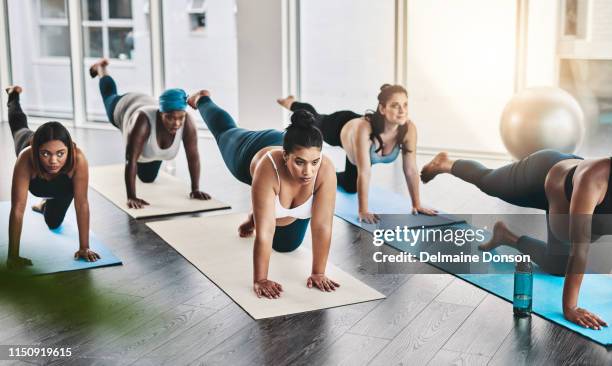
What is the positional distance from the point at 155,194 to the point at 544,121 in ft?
8.15

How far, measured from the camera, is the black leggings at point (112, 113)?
4.31m

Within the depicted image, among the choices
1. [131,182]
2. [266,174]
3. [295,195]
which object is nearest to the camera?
[266,174]

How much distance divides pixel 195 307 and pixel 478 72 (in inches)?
149

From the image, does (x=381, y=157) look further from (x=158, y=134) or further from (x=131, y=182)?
(x=131, y=182)

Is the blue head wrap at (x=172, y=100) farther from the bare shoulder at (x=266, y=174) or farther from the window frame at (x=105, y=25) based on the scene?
the window frame at (x=105, y=25)

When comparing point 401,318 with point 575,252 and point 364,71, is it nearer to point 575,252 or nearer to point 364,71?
point 575,252

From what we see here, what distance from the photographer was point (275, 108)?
241 inches

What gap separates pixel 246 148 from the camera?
302 cm

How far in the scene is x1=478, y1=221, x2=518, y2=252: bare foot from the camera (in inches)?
108

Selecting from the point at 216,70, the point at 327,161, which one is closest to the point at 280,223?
the point at 327,161

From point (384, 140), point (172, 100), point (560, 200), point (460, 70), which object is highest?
point (460, 70)

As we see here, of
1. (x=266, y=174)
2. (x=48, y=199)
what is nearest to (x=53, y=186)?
(x=48, y=199)

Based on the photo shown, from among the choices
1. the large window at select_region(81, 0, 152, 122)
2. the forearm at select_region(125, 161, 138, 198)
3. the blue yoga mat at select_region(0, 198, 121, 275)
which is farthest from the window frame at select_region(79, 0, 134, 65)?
the blue yoga mat at select_region(0, 198, 121, 275)

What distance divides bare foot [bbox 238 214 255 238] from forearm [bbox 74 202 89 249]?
716mm
